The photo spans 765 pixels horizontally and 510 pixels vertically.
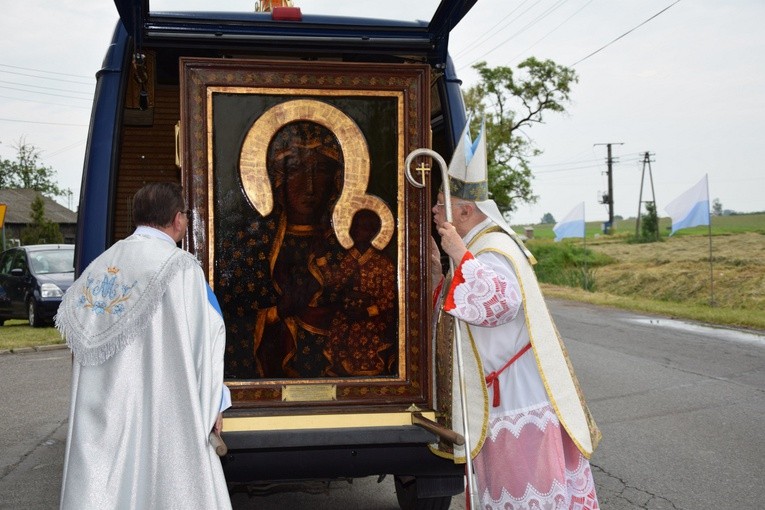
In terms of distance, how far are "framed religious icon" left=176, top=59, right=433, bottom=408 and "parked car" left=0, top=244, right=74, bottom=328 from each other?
12.3 m

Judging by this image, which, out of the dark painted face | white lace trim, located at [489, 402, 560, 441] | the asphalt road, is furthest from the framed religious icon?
the asphalt road

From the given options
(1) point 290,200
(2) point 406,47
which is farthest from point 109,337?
(2) point 406,47

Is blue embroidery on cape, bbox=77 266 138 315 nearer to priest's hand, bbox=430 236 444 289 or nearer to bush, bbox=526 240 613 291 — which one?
priest's hand, bbox=430 236 444 289

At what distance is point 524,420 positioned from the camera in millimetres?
3428

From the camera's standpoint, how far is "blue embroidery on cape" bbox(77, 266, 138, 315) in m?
3.20

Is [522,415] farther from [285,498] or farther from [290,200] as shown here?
[285,498]

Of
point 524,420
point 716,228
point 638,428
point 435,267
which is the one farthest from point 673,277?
point 716,228

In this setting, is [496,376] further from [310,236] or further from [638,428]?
[638,428]

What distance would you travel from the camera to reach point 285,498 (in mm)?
5453

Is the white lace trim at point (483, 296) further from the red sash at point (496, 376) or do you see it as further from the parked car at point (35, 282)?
the parked car at point (35, 282)

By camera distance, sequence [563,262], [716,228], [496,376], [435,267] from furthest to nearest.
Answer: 1. [716,228]
2. [563,262]
3. [435,267]
4. [496,376]

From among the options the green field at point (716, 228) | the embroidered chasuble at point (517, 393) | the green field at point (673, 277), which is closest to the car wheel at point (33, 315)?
the green field at point (673, 277)

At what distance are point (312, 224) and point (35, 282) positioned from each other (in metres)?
13.3

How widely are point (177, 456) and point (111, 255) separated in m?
0.82
